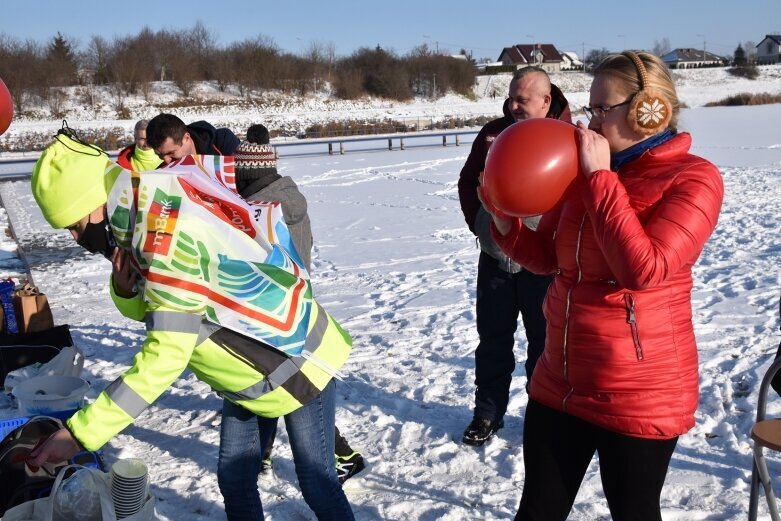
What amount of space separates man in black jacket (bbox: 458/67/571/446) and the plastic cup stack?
2.07 meters

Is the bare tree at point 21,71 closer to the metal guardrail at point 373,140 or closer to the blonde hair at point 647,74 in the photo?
the metal guardrail at point 373,140

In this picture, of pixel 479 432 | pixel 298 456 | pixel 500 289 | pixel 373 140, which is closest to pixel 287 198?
pixel 500 289

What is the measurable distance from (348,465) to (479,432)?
31.8 inches

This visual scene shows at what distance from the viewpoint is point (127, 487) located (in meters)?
2.55

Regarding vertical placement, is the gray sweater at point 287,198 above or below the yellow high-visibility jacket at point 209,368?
above

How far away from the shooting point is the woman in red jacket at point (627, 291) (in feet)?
6.51

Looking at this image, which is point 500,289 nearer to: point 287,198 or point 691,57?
point 287,198

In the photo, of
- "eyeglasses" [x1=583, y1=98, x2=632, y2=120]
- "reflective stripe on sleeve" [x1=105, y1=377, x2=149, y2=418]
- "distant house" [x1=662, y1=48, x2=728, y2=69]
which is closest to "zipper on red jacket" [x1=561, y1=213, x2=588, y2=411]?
"eyeglasses" [x1=583, y1=98, x2=632, y2=120]

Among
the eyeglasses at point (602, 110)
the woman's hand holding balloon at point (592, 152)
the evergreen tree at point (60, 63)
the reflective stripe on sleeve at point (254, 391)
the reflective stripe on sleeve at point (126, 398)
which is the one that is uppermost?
the evergreen tree at point (60, 63)

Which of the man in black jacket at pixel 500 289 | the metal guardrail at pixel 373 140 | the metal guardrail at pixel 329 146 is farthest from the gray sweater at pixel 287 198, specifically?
the metal guardrail at pixel 373 140

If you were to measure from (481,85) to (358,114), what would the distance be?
23139 millimetres

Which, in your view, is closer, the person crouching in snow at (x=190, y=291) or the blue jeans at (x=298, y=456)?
the person crouching in snow at (x=190, y=291)

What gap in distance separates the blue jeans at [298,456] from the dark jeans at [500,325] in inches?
65.2

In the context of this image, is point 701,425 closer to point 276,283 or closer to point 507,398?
point 507,398
